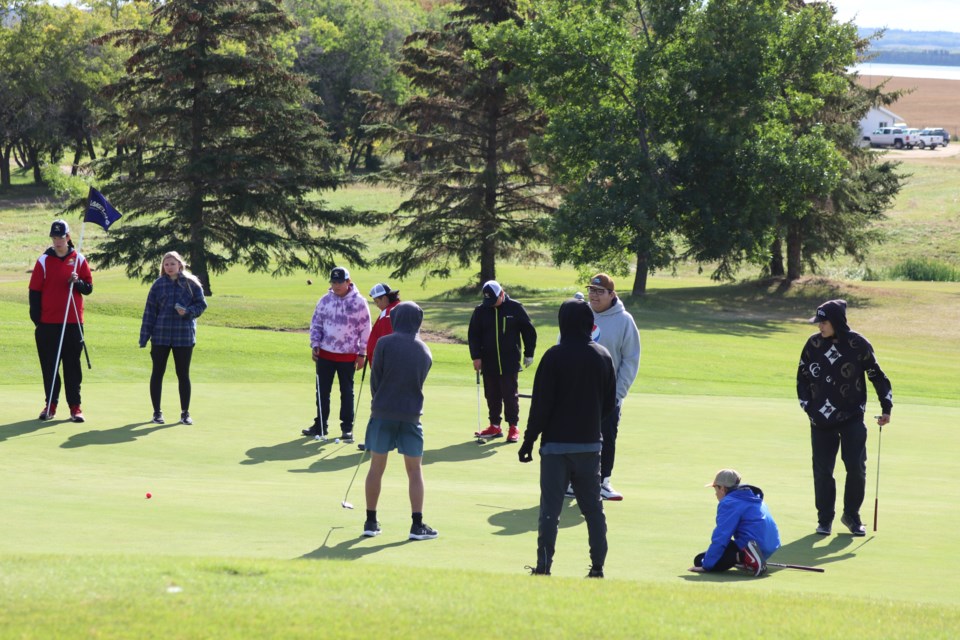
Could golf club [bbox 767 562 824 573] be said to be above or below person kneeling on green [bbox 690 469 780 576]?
below

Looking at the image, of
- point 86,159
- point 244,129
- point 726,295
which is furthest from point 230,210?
point 86,159

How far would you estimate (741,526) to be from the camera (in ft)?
27.0

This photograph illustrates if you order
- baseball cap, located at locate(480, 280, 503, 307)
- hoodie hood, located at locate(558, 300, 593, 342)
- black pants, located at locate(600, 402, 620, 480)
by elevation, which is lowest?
black pants, located at locate(600, 402, 620, 480)

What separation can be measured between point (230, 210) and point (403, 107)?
779 centimetres

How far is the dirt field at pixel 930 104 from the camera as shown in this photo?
138 meters

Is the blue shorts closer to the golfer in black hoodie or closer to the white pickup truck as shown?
the golfer in black hoodie

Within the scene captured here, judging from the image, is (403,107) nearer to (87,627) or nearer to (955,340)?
(955,340)

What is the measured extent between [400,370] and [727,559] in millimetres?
2835

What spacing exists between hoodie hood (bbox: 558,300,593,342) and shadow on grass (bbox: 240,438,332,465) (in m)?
4.92

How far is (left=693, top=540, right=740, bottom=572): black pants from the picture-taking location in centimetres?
819

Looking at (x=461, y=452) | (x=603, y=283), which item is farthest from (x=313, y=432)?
(x=603, y=283)

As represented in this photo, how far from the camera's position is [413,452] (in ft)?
29.0

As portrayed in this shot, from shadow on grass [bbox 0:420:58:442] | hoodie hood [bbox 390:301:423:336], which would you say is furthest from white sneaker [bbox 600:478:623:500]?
shadow on grass [bbox 0:420:58:442]

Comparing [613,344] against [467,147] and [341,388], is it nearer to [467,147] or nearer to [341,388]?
[341,388]
